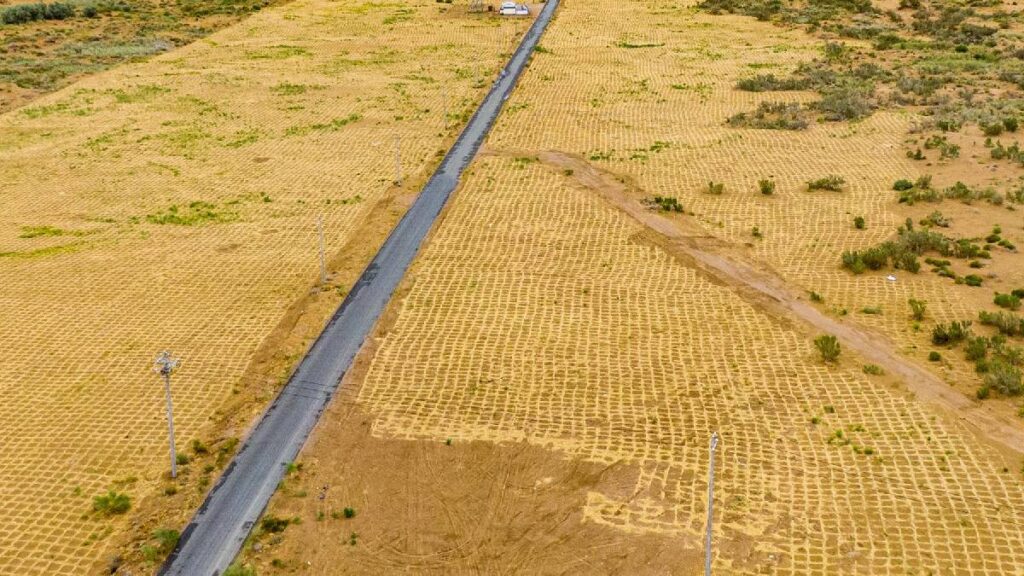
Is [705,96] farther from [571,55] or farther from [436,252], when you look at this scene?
[436,252]

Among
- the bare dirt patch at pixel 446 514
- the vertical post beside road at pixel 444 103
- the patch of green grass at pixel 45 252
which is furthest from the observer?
the vertical post beside road at pixel 444 103

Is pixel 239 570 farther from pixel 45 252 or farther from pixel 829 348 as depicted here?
pixel 45 252

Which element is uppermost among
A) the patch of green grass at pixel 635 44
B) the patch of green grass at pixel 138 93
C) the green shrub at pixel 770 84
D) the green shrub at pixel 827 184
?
the patch of green grass at pixel 635 44

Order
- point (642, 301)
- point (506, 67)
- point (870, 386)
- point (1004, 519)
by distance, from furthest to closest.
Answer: point (506, 67) → point (642, 301) → point (870, 386) → point (1004, 519)

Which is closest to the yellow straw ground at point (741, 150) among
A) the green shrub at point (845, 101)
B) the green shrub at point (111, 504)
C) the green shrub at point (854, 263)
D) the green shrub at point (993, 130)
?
the green shrub at point (854, 263)

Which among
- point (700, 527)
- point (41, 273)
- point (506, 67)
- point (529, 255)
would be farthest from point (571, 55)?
point (700, 527)

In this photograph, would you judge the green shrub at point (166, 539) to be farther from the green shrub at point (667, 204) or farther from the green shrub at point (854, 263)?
the green shrub at point (667, 204)
